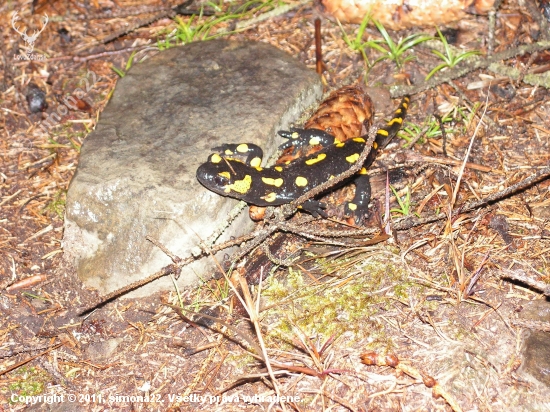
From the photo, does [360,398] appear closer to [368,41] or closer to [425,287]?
[425,287]

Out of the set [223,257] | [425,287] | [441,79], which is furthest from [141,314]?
[441,79]

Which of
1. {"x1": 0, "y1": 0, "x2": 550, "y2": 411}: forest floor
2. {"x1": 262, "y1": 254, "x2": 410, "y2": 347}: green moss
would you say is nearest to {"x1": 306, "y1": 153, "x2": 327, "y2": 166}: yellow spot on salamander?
{"x1": 0, "y1": 0, "x2": 550, "y2": 411}: forest floor

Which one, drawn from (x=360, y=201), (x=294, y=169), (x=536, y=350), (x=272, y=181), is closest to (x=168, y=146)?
(x=272, y=181)

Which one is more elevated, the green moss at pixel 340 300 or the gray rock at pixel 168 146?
the gray rock at pixel 168 146

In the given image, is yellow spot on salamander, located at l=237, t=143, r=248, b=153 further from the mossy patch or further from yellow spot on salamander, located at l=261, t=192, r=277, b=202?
the mossy patch

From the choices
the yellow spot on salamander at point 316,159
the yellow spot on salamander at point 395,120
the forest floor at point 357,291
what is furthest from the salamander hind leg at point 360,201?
the yellow spot on salamander at point 395,120

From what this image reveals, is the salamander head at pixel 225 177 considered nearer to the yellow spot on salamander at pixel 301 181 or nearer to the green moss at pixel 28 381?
the yellow spot on salamander at pixel 301 181
